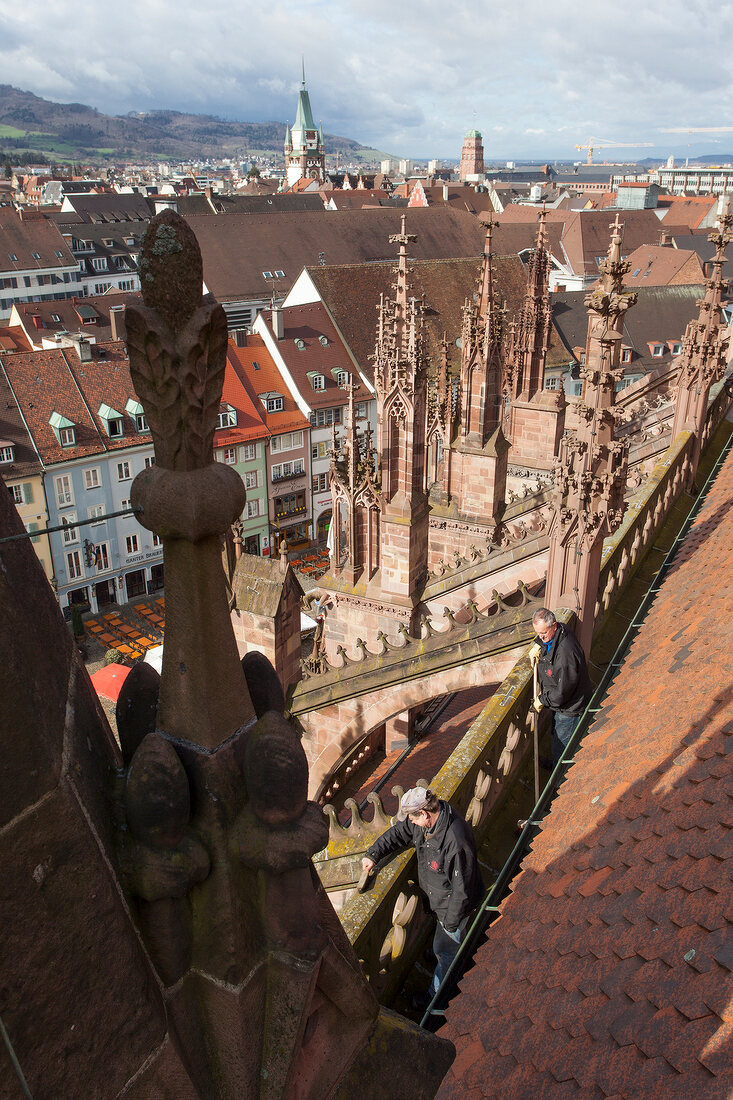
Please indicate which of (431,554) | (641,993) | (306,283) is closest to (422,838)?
(641,993)

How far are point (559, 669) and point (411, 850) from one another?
2342 millimetres

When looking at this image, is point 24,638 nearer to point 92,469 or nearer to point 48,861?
point 48,861

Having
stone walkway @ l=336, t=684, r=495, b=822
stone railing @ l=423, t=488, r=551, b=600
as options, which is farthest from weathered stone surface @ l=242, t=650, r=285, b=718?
stone railing @ l=423, t=488, r=551, b=600

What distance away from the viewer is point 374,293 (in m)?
53.7

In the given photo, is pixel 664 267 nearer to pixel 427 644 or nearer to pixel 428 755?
pixel 428 755

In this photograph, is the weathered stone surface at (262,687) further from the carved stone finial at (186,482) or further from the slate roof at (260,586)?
the slate roof at (260,586)

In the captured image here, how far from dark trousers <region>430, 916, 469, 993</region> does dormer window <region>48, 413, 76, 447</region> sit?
3599 cm

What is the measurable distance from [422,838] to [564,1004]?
5.39 feet

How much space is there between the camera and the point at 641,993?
421 centimetres

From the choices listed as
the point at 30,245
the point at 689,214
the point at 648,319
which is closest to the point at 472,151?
the point at 689,214

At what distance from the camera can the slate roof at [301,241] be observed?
62562 millimetres

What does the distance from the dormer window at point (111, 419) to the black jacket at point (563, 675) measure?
3525 centimetres

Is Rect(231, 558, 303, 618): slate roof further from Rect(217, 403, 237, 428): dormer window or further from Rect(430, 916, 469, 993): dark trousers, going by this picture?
Rect(217, 403, 237, 428): dormer window

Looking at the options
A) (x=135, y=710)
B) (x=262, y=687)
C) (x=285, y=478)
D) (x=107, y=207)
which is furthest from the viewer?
(x=107, y=207)
